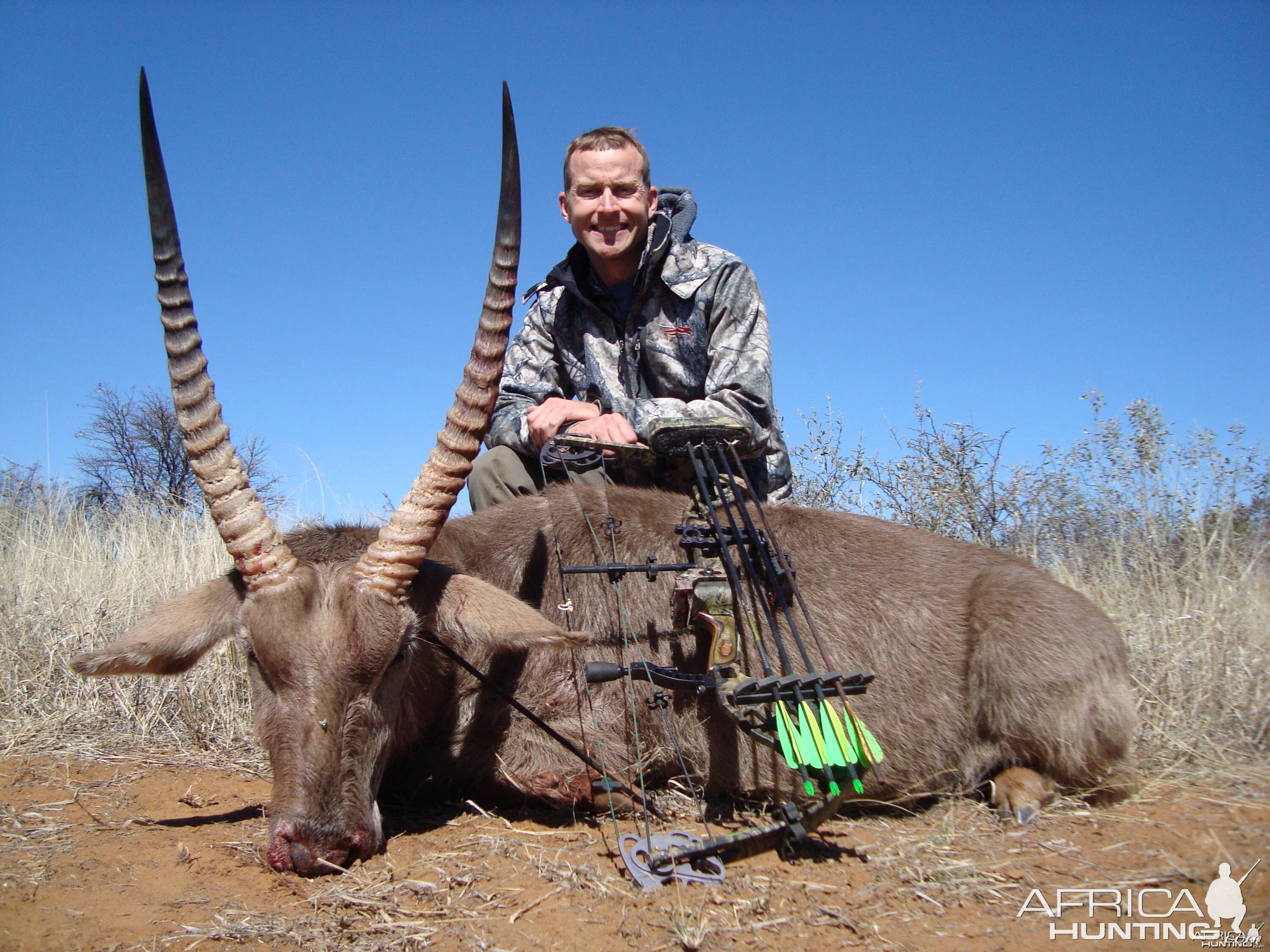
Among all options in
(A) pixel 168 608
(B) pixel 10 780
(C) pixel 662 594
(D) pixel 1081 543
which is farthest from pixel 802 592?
(D) pixel 1081 543

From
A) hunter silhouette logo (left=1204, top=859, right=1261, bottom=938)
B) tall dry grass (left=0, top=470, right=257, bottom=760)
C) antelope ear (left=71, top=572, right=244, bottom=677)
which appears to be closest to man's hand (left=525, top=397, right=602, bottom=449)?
antelope ear (left=71, top=572, right=244, bottom=677)

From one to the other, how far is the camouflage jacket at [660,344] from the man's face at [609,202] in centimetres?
17

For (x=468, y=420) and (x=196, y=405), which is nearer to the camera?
(x=196, y=405)

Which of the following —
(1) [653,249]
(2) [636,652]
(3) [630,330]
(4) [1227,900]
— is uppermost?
(1) [653,249]

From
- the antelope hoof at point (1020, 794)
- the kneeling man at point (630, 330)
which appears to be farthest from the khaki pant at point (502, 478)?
the antelope hoof at point (1020, 794)

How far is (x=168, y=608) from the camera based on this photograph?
11.1ft

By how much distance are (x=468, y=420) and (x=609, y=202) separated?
7.67 feet

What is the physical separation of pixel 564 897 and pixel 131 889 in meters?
1.42

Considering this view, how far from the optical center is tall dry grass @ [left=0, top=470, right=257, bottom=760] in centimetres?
466

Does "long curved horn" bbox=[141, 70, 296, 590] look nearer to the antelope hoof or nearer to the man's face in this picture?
the man's face

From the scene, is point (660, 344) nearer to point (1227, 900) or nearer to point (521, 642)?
point (521, 642)

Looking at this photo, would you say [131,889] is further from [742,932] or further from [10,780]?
[742,932]

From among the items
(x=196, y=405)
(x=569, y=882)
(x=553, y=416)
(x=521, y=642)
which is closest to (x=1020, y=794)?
(x=569, y=882)

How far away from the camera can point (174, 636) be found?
3287 mm
